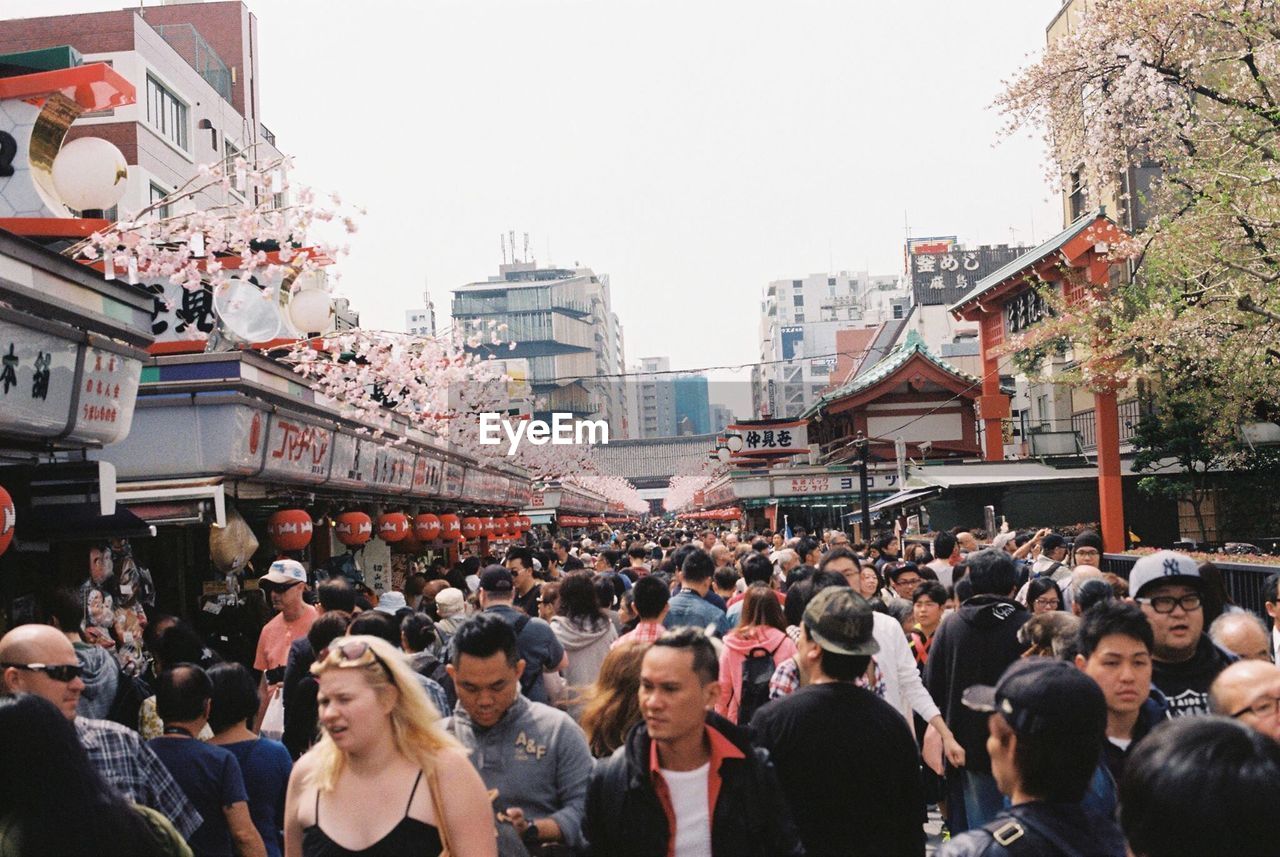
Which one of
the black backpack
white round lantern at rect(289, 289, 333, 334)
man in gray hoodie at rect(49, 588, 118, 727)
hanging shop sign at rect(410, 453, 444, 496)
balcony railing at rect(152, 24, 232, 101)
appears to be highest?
balcony railing at rect(152, 24, 232, 101)

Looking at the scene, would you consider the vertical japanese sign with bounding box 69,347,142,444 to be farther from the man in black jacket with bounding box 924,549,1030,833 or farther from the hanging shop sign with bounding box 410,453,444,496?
the hanging shop sign with bounding box 410,453,444,496

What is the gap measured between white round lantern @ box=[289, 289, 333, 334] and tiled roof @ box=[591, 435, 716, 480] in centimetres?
12384

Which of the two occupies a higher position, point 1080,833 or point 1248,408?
point 1248,408

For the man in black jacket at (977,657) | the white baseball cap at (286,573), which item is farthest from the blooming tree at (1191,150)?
the white baseball cap at (286,573)

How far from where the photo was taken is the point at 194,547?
53.6ft

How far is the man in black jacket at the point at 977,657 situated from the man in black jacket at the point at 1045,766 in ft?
11.5

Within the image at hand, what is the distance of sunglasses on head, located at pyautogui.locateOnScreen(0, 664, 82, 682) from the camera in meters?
5.19

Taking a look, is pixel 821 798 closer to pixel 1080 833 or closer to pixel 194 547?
pixel 1080 833

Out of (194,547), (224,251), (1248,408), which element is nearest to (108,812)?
(224,251)

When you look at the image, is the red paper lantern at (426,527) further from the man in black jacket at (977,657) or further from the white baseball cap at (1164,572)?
the white baseball cap at (1164,572)

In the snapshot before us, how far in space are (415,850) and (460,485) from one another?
23.7 metres

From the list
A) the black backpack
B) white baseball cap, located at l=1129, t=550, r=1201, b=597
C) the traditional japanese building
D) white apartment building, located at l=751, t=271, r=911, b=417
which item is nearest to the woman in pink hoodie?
the black backpack

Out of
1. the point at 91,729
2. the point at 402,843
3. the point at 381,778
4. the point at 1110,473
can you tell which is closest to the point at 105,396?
the point at 91,729

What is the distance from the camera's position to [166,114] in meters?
39.4
